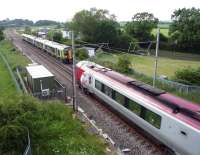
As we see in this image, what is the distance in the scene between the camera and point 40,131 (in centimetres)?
1299

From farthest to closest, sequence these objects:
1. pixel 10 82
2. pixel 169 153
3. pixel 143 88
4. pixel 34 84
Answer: pixel 10 82 → pixel 34 84 → pixel 143 88 → pixel 169 153

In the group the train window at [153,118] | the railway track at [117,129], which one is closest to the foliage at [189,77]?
the railway track at [117,129]

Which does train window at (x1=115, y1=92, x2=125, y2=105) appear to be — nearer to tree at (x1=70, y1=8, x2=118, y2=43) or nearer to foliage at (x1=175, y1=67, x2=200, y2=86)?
foliage at (x1=175, y1=67, x2=200, y2=86)

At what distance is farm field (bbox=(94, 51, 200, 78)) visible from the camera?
124 ft

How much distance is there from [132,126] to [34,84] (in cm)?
1018

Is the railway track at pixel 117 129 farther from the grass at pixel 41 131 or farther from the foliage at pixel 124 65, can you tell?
the foliage at pixel 124 65

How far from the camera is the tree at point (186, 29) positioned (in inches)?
2238

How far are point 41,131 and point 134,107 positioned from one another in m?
5.55

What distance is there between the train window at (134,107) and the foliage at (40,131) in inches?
108

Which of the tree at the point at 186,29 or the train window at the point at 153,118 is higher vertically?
the tree at the point at 186,29

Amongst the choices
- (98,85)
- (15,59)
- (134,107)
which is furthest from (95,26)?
(134,107)

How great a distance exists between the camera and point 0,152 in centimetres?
1100

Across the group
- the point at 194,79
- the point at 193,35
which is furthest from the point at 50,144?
the point at 193,35

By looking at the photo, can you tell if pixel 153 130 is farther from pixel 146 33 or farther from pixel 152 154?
pixel 146 33
